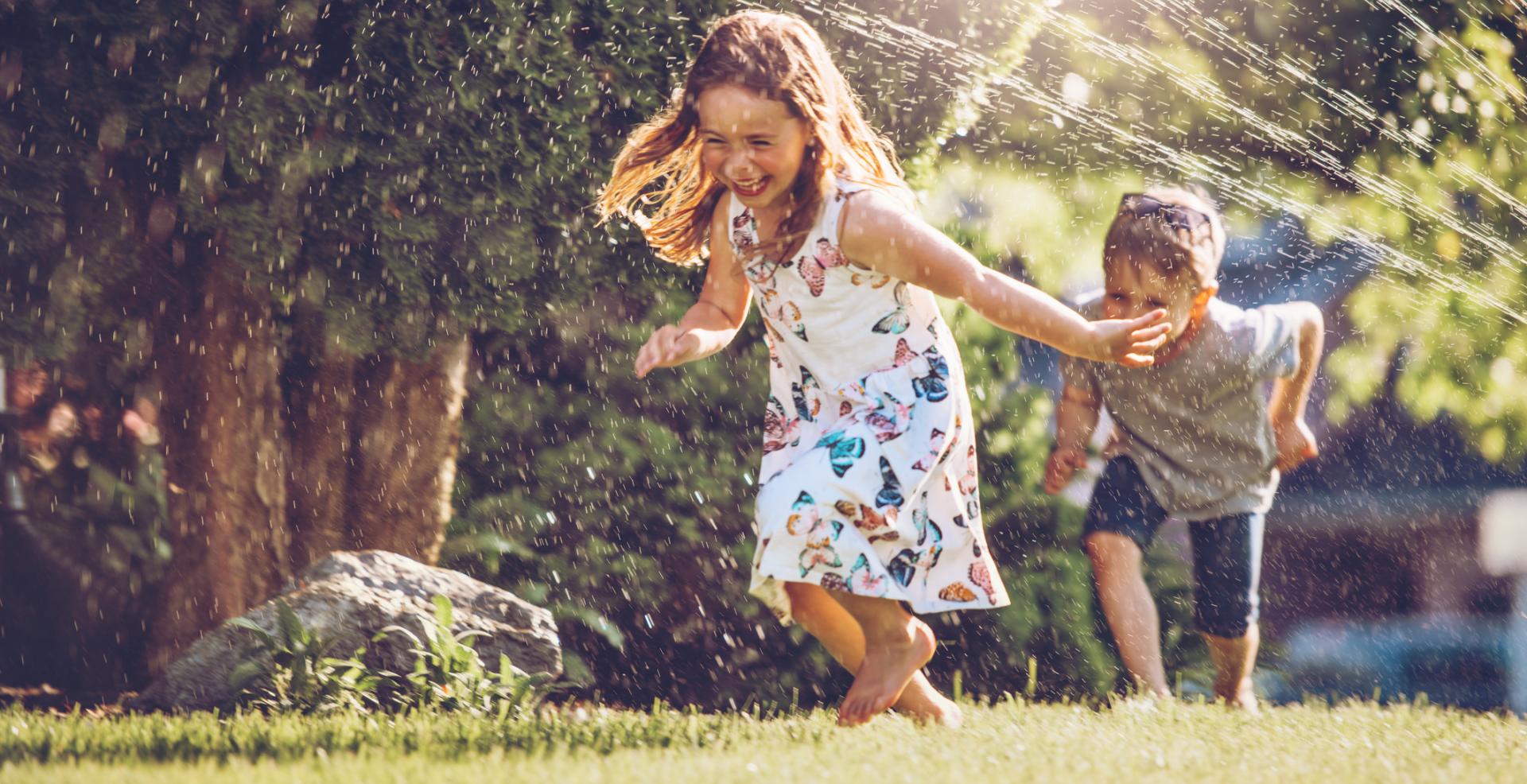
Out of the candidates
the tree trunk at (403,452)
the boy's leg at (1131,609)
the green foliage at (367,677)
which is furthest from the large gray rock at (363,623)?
the boy's leg at (1131,609)

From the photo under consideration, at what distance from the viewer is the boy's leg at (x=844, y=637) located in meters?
3.39

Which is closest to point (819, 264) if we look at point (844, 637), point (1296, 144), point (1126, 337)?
point (1126, 337)

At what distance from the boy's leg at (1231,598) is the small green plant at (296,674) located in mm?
2324

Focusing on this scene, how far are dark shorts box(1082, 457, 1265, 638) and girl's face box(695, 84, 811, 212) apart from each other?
150 cm

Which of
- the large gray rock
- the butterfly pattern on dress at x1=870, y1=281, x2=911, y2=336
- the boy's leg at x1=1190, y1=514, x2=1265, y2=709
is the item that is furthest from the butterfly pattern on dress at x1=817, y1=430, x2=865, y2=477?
the boy's leg at x1=1190, y1=514, x2=1265, y2=709

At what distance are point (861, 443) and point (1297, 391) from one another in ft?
5.53

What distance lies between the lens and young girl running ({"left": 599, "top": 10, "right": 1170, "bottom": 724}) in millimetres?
3180

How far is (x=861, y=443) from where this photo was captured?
325 cm

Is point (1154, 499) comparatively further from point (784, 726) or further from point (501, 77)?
point (501, 77)

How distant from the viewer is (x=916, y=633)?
3.24 meters

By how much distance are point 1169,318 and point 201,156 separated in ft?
8.65

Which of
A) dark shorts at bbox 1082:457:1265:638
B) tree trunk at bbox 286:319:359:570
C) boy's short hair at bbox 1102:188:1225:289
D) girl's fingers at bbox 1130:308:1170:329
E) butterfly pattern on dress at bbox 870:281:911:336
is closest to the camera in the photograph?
girl's fingers at bbox 1130:308:1170:329

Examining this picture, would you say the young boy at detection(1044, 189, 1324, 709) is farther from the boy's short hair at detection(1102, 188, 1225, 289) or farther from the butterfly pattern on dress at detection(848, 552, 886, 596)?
the butterfly pattern on dress at detection(848, 552, 886, 596)

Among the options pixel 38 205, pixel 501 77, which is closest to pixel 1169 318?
pixel 501 77
